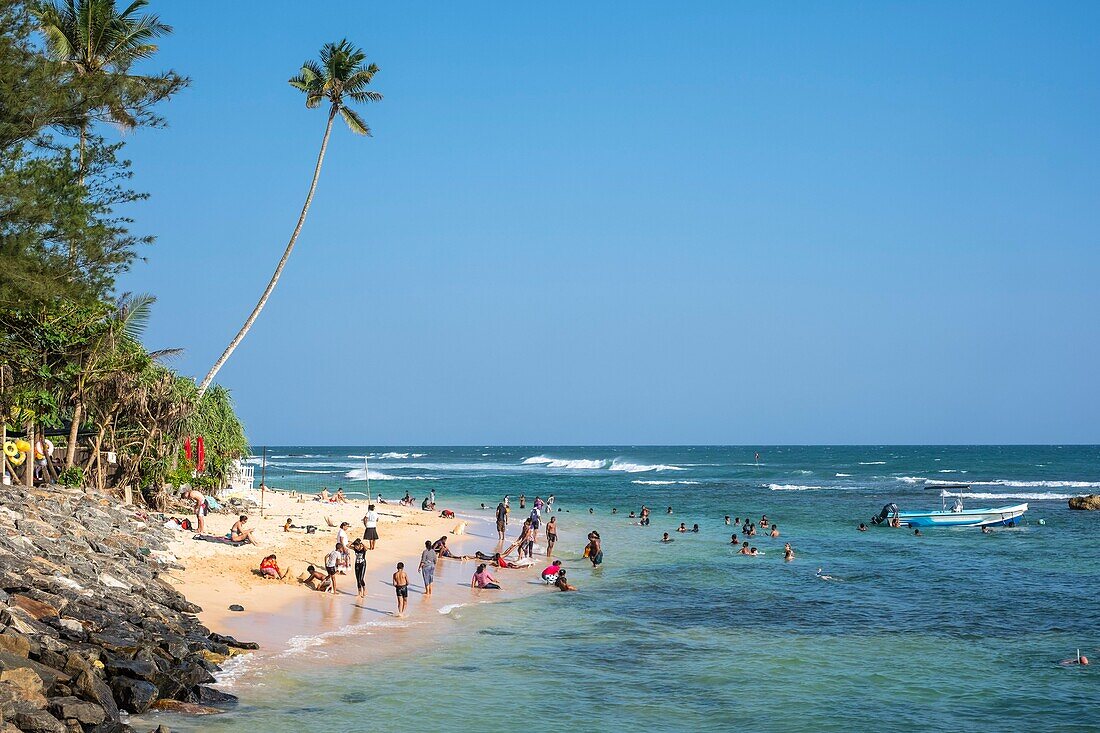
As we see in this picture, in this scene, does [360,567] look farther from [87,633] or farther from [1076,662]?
[1076,662]

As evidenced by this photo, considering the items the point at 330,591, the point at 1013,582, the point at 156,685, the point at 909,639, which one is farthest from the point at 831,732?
the point at 1013,582

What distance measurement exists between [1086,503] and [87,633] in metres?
56.5

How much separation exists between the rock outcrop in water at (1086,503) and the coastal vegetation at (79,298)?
4769 cm

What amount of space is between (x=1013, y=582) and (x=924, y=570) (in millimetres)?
3114

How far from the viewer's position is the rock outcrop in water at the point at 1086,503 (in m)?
54.2

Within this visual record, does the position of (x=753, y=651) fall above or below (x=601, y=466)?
above

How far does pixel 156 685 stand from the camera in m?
13.4

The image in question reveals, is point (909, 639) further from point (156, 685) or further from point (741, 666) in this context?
point (156, 685)

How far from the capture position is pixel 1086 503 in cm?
5456

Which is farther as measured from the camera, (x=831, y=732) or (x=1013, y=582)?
(x=1013, y=582)

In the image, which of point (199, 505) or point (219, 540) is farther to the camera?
point (199, 505)

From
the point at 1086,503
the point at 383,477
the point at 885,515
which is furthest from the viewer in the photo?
the point at 383,477

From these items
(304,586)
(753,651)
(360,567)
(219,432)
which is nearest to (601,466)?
(219,432)

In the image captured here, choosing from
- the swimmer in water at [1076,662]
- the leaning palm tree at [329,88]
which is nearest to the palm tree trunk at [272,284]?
the leaning palm tree at [329,88]
